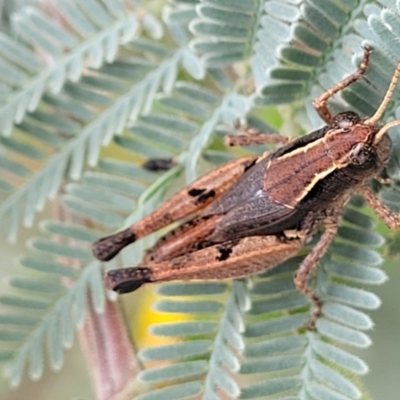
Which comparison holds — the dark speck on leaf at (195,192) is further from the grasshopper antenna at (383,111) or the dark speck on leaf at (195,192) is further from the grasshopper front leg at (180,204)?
the grasshopper antenna at (383,111)

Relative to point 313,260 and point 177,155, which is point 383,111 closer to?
point 313,260

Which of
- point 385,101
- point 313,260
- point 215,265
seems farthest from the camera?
point 215,265

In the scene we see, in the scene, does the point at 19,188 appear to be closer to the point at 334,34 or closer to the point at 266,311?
the point at 266,311

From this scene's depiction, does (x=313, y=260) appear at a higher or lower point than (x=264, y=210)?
lower

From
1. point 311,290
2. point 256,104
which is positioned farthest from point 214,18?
point 311,290

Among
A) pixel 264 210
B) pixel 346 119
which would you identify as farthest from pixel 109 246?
pixel 346 119
